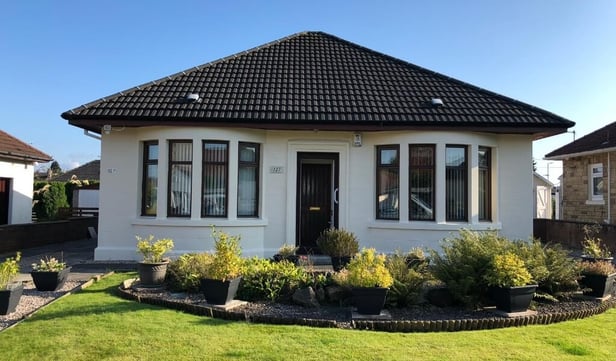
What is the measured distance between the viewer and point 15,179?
18.0 metres

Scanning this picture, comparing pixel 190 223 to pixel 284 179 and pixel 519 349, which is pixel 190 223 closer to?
pixel 284 179

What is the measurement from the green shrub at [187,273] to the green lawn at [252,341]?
4.00 ft

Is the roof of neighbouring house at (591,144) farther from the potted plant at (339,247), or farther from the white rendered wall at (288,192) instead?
the potted plant at (339,247)

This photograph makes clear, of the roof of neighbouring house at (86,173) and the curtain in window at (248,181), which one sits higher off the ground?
the roof of neighbouring house at (86,173)

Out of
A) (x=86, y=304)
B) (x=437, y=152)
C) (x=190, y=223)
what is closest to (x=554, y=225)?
(x=437, y=152)

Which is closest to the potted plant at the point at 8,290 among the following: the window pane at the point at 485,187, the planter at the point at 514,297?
the planter at the point at 514,297

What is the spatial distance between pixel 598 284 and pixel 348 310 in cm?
443

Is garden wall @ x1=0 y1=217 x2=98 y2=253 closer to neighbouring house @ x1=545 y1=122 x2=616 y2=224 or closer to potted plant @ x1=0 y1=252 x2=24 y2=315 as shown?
potted plant @ x1=0 y1=252 x2=24 y2=315

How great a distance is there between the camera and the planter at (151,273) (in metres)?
8.15

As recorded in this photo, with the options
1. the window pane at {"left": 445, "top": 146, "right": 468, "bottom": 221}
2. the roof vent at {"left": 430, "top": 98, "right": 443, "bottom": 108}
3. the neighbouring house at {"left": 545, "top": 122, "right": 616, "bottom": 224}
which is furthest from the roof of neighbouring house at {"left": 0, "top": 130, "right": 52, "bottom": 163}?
the neighbouring house at {"left": 545, "top": 122, "right": 616, "bottom": 224}

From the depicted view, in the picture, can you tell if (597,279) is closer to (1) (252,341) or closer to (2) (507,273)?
(2) (507,273)

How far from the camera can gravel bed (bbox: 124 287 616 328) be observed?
21.7 ft

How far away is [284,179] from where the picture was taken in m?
12.1

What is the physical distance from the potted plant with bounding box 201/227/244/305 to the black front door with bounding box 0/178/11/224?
14.6 m
